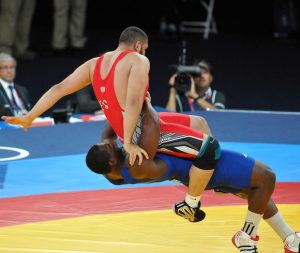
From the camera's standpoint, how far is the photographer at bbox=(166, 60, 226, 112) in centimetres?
986

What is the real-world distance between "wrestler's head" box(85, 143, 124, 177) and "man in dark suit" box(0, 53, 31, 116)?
3.92m

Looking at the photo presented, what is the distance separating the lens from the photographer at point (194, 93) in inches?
388

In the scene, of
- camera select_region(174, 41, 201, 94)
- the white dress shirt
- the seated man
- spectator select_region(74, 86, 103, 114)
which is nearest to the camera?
the seated man

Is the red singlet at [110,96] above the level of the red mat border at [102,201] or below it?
above

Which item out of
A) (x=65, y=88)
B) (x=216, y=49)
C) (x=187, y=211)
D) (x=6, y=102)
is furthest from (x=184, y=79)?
(x=216, y=49)

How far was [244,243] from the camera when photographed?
5.66m

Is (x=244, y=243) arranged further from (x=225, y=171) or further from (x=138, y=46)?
(x=138, y=46)

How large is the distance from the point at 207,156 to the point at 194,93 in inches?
177

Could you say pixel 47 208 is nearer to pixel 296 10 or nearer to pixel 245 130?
pixel 245 130

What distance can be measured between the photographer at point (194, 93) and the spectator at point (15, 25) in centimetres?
382

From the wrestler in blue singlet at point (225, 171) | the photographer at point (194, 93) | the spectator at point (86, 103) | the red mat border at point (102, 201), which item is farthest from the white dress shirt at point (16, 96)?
the wrestler in blue singlet at point (225, 171)

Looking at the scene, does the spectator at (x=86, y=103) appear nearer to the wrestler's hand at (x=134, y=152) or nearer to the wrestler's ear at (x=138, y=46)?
the wrestler's ear at (x=138, y=46)

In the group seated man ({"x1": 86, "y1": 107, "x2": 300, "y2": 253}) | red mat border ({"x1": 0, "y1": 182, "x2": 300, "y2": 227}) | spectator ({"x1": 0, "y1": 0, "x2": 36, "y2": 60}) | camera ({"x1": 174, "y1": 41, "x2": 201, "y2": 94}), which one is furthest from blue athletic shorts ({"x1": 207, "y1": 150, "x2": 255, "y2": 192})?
spectator ({"x1": 0, "y1": 0, "x2": 36, "y2": 60})

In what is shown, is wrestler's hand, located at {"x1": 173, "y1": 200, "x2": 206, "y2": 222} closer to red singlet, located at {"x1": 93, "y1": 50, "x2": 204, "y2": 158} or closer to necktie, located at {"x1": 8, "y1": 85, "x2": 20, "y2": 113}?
red singlet, located at {"x1": 93, "y1": 50, "x2": 204, "y2": 158}
